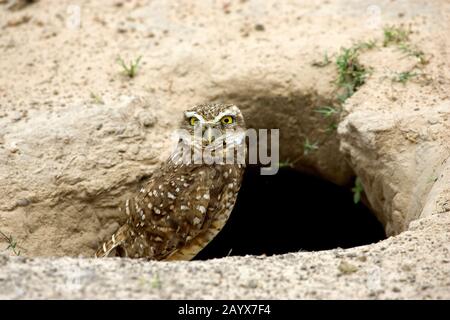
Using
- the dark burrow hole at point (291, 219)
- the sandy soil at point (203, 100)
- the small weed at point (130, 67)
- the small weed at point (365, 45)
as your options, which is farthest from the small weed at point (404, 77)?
the small weed at point (130, 67)

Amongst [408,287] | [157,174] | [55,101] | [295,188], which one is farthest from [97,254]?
[295,188]

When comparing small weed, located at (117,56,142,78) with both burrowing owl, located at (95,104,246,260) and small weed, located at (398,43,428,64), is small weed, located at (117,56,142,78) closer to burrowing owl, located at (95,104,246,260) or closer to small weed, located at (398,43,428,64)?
burrowing owl, located at (95,104,246,260)

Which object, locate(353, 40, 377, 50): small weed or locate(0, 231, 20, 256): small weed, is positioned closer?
locate(0, 231, 20, 256): small weed

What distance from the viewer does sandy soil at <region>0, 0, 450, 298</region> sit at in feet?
16.5

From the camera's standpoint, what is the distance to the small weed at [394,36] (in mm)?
5980

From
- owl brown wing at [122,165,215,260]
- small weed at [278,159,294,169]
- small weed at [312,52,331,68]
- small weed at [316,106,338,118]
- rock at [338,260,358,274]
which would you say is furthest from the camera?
small weed at [278,159,294,169]

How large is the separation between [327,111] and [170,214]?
1.81m

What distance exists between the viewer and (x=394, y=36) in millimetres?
6004

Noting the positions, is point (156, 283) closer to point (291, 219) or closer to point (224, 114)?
point (224, 114)

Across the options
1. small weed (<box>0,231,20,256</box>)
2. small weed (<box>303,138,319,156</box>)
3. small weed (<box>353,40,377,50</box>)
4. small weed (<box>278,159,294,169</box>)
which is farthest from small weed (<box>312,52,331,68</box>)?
small weed (<box>0,231,20,256</box>)

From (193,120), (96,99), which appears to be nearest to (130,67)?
(96,99)

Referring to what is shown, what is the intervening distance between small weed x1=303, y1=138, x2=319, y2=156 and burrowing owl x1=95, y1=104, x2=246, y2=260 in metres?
1.11

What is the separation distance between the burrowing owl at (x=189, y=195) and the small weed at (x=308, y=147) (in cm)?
111

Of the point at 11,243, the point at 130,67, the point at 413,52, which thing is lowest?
the point at 11,243
